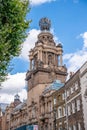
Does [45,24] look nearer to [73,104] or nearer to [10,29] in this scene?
[73,104]

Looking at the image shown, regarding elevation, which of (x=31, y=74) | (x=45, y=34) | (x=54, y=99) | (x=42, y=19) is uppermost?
(x=42, y=19)

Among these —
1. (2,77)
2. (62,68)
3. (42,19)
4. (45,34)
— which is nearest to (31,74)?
(62,68)

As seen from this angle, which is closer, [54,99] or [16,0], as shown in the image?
[16,0]

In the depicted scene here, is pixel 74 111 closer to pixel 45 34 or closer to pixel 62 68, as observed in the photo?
pixel 62 68

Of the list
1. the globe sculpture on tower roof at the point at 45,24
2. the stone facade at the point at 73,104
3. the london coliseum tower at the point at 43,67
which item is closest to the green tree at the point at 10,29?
the stone facade at the point at 73,104

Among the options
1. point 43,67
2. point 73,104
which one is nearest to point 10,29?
point 73,104

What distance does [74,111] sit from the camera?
1784 inches

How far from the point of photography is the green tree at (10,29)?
1966 cm

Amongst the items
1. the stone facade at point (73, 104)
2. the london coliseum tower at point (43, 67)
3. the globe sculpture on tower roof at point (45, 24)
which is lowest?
the stone facade at point (73, 104)

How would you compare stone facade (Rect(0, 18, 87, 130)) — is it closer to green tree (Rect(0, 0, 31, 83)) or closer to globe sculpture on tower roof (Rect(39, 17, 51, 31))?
globe sculpture on tower roof (Rect(39, 17, 51, 31))

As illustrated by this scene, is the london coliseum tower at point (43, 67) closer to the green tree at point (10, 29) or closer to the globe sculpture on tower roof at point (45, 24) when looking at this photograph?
the globe sculpture on tower roof at point (45, 24)

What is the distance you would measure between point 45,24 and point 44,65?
61.7 ft

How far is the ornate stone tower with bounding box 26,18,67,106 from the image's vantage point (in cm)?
7406

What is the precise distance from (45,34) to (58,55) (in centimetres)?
856
